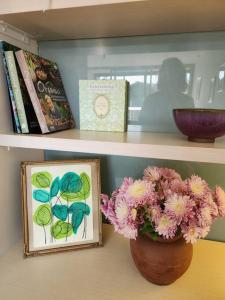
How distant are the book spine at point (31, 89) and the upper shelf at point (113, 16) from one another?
0.11 metres

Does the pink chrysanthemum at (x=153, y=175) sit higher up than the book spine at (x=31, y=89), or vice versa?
the book spine at (x=31, y=89)

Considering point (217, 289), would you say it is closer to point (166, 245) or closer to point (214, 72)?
point (166, 245)

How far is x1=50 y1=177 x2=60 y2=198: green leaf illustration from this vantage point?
0.85 metres

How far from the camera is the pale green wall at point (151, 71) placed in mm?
809

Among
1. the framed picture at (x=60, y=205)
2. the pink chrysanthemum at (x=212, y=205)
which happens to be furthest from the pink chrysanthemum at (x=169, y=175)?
the framed picture at (x=60, y=205)

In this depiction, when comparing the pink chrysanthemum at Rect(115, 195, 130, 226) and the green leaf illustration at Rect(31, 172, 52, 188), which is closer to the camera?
the pink chrysanthemum at Rect(115, 195, 130, 226)

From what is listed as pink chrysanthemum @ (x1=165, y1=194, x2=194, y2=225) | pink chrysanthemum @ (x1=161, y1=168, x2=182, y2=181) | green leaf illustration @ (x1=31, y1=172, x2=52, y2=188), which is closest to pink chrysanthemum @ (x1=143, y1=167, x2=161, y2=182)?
pink chrysanthemum @ (x1=161, y1=168, x2=182, y2=181)

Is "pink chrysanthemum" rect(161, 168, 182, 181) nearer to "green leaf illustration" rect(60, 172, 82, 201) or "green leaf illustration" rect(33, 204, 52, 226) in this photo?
"green leaf illustration" rect(60, 172, 82, 201)

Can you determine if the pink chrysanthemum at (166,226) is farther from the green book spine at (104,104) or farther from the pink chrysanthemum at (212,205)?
the green book spine at (104,104)

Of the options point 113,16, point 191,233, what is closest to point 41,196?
point 191,233

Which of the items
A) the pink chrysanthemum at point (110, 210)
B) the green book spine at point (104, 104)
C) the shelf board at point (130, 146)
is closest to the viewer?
the shelf board at point (130, 146)

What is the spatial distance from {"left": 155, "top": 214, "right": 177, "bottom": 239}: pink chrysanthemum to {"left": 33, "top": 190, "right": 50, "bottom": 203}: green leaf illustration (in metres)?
0.42

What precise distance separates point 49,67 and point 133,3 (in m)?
0.42

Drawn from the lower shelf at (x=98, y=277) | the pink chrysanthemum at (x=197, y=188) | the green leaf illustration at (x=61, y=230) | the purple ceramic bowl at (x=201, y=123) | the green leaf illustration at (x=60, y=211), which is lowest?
the lower shelf at (x=98, y=277)
